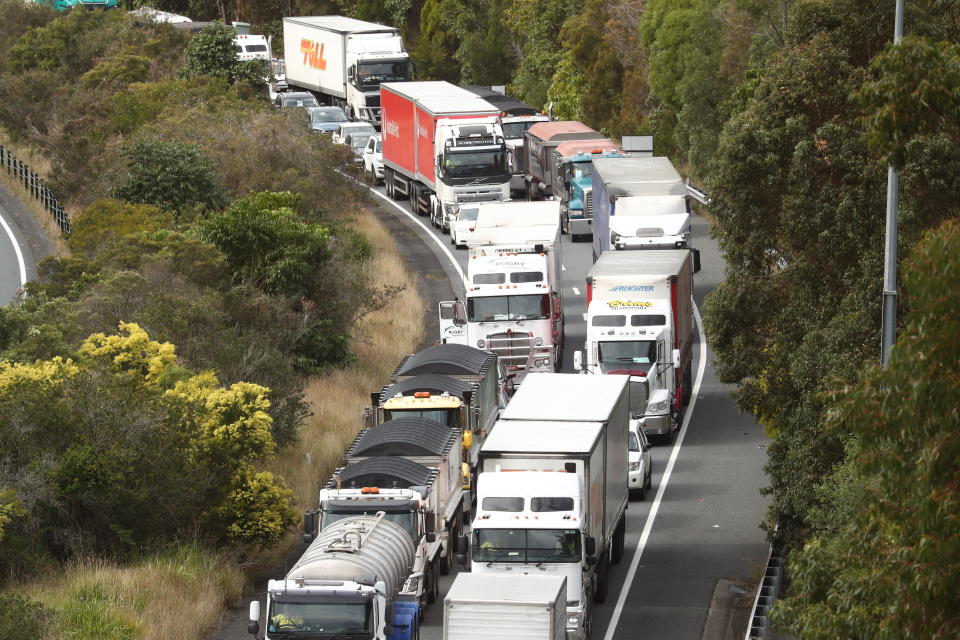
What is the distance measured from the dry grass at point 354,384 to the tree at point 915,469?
749 inches

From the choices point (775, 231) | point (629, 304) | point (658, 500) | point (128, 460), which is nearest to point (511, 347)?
point (629, 304)

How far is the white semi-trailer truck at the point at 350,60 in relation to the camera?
244 feet

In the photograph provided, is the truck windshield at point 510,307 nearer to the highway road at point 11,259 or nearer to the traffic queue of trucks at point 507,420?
the traffic queue of trucks at point 507,420

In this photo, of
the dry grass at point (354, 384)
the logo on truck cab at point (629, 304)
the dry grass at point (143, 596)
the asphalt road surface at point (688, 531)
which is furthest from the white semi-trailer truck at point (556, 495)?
the logo on truck cab at point (629, 304)

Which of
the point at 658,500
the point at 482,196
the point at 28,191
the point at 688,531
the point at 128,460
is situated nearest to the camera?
the point at 128,460

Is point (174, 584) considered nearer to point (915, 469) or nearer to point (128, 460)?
point (128, 460)

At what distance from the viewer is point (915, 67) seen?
1371cm

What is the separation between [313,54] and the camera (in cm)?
7994

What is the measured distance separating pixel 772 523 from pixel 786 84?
712cm

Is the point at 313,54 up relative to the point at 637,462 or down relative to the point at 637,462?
up

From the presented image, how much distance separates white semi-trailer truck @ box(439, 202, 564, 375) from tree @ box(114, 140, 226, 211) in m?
12.0

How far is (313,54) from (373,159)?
17016mm

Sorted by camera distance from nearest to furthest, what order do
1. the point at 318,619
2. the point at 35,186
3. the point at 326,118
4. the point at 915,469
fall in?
1. the point at 915,469
2. the point at 318,619
3. the point at 35,186
4. the point at 326,118

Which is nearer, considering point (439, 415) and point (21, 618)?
point (21, 618)
